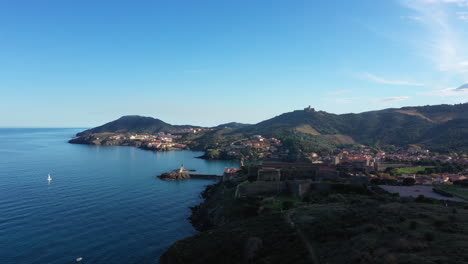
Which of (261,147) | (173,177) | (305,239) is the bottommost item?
(173,177)

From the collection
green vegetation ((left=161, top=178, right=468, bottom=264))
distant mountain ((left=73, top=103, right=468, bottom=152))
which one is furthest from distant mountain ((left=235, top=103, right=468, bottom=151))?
green vegetation ((left=161, top=178, right=468, bottom=264))

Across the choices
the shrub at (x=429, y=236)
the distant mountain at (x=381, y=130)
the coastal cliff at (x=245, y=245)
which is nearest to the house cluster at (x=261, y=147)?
the distant mountain at (x=381, y=130)

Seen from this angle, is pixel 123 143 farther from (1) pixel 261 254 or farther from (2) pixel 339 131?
(1) pixel 261 254

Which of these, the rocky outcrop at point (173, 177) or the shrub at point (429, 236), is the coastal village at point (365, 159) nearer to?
the rocky outcrop at point (173, 177)

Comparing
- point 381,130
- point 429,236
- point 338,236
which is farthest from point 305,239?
point 381,130

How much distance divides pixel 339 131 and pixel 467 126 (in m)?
60.2

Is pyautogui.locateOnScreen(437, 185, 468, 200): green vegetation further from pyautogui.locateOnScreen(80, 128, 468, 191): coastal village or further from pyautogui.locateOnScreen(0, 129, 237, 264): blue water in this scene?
Result: pyautogui.locateOnScreen(0, 129, 237, 264): blue water

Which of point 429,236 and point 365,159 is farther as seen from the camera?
point 365,159

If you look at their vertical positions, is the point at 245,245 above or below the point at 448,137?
below

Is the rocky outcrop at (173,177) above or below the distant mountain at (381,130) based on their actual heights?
below

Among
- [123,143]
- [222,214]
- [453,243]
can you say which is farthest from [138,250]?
[123,143]

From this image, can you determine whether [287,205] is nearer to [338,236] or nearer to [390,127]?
[338,236]

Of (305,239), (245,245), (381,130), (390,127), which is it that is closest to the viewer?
(305,239)

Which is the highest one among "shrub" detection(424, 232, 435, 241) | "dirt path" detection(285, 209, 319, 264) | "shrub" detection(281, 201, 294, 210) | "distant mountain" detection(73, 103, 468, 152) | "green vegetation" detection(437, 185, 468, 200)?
"distant mountain" detection(73, 103, 468, 152)
